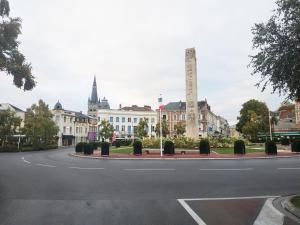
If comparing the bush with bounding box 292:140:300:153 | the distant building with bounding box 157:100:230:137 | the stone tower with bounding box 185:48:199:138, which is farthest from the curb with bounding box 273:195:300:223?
the distant building with bounding box 157:100:230:137

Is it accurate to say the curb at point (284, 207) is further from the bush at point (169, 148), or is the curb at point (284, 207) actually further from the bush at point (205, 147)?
the bush at point (169, 148)

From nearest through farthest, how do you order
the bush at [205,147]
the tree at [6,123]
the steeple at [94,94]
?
the bush at [205,147] < the tree at [6,123] < the steeple at [94,94]

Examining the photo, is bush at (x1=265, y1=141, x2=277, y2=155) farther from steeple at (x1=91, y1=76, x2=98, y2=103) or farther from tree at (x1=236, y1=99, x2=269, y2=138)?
steeple at (x1=91, y1=76, x2=98, y2=103)

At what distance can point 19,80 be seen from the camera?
70.5 feet

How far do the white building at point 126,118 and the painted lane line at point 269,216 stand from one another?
293 feet

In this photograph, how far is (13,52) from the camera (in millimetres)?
21547

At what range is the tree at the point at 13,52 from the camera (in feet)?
67.5

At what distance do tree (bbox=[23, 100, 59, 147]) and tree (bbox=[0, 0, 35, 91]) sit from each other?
122 feet

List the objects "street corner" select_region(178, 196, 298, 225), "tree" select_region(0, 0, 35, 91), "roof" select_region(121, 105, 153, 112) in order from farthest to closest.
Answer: "roof" select_region(121, 105, 153, 112) < "tree" select_region(0, 0, 35, 91) < "street corner" select_region(178, 196, 298, 225)

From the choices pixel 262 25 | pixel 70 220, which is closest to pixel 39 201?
pixel 70 220

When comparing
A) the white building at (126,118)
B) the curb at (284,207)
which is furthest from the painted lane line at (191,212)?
the white building at (126,118)

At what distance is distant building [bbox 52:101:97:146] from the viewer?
88.1m

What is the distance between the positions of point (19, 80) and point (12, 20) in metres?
4.17

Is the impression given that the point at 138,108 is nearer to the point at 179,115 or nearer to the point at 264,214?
the point at 179,115
